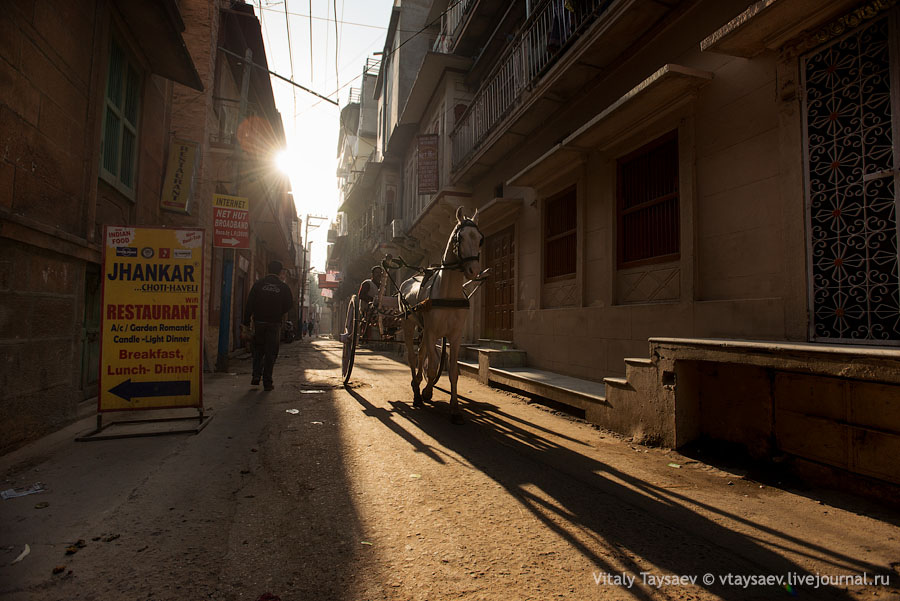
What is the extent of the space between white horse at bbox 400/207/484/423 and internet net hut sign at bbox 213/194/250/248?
5555mm

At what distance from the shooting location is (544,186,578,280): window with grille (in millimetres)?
7992

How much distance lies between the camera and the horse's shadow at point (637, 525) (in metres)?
2.18

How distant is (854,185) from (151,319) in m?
6.59

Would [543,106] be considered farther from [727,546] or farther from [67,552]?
[67,552]

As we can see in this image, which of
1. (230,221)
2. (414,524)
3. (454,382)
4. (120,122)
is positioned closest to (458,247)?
(454,382)

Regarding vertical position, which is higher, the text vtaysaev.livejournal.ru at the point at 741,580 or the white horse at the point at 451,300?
the white horse at the point at 451,300

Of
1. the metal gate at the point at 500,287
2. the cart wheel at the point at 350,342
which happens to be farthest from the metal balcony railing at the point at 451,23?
the cart wheel at the point at 350,342

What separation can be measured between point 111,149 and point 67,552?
18.2ft

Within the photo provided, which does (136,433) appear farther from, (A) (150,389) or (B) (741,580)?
(B) (741,580)

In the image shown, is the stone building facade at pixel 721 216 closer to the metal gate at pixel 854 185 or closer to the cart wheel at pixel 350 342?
the metal gate at pixel 854 185

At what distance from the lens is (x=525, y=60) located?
885cm

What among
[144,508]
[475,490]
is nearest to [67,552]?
[144,508]

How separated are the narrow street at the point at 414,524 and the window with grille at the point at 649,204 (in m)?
2.92

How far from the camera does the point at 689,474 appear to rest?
3.68 meters
